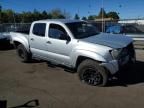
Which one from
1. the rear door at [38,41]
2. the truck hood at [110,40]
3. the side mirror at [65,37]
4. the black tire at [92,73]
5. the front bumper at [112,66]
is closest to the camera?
the front bumper at [112,66]

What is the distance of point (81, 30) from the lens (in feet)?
27.1

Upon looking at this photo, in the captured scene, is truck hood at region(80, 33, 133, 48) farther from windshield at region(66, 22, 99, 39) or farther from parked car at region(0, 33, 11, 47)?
parked car at region(0, 33, 11, 47)

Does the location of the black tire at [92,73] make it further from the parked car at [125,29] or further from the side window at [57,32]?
the parked car at [125,29]

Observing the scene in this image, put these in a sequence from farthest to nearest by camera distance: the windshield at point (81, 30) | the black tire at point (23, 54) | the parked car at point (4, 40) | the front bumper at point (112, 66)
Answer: the parked car at point (4, 40), the black tire at point (23, 54), the windshield at point (81, 30), the front bumper at point (112, 66)

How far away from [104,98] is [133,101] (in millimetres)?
712

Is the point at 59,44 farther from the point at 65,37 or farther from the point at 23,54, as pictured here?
the point at 23,54

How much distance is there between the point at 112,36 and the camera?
7.96 meters

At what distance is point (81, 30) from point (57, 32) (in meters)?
0.80

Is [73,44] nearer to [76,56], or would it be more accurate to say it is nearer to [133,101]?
[76,56]

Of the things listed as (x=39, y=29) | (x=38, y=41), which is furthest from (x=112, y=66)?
(x=39, y=29)

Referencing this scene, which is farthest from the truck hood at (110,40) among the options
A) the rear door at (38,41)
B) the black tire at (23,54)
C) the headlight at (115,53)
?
the black tire at (23,54)

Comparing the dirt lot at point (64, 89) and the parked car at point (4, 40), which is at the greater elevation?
the parked car at point (4, 40)

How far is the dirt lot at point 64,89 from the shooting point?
5.98 metres

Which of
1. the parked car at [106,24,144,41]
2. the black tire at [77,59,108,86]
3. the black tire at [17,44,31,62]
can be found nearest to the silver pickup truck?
the black tire at [77,59,108,86]
